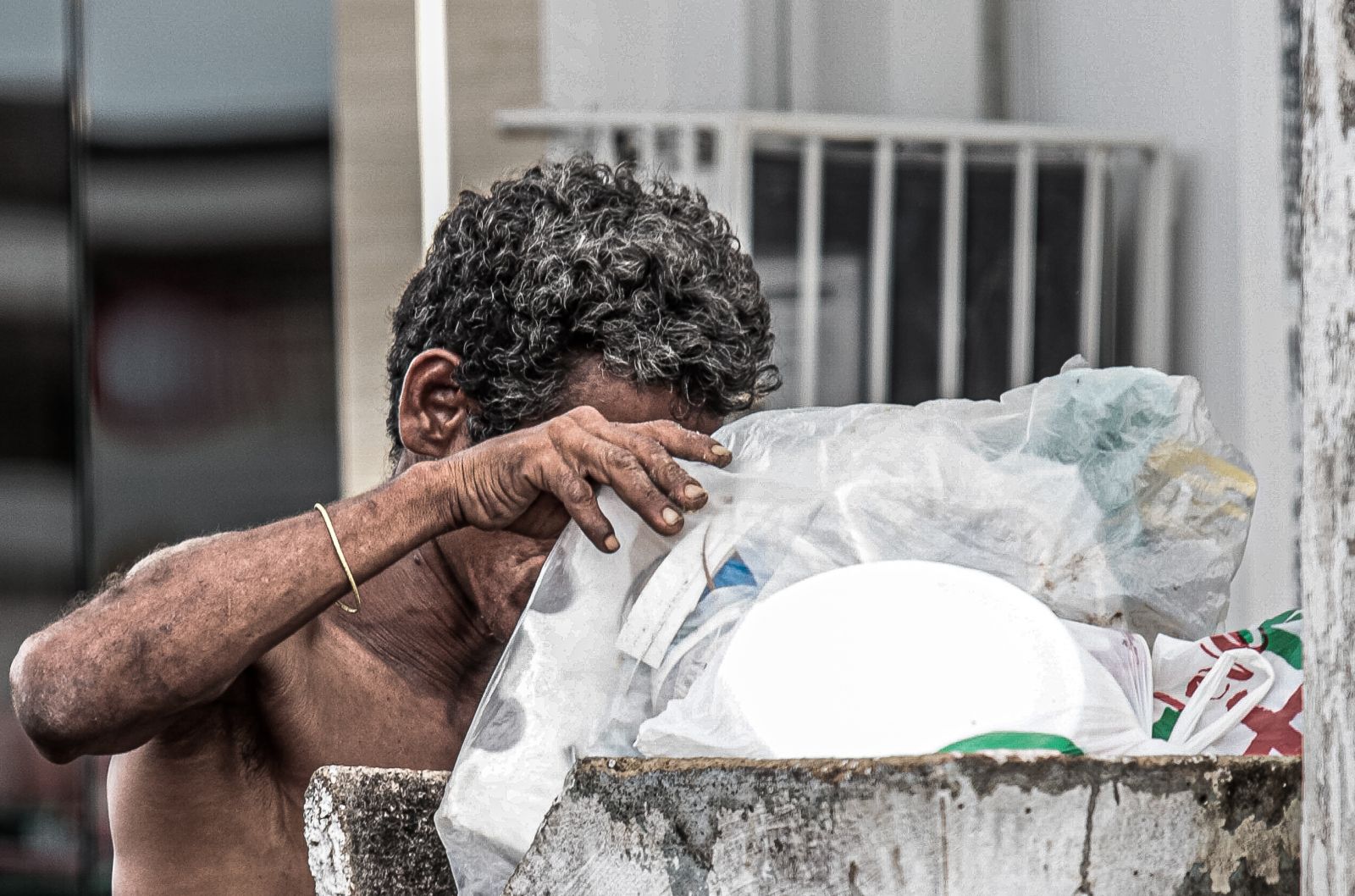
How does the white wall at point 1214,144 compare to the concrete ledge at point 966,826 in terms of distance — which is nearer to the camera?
the concrete ledge at point 966,826

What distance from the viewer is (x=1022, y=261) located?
314 centimetres

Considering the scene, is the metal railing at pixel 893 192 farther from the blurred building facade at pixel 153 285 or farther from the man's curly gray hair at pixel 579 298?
the man's curly gray hair at pixel 579 298

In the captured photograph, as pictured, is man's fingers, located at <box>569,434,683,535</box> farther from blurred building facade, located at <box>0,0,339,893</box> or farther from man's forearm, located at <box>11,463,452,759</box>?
blurred building facade, located at <box>0,0,339,893</box>

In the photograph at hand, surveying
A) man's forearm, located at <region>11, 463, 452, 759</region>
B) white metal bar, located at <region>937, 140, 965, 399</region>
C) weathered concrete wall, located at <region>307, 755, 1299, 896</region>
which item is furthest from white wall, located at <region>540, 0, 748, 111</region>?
weathered concrete wall, located at <region>307, 755, 1299, 896</region>

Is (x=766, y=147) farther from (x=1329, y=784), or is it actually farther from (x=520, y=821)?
(x=1329, y=784)

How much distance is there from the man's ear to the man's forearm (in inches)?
10.5

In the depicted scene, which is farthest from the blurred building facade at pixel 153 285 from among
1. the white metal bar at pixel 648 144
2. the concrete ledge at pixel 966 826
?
the concrete ledge at pixel 966 826

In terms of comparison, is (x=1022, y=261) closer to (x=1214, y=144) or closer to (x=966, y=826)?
(x=1214, y=144)

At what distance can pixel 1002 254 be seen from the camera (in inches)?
124

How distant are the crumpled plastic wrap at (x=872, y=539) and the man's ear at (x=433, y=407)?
1.24ft

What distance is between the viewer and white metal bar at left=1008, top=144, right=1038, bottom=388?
3133 millimetres

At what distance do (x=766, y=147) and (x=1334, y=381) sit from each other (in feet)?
7.60

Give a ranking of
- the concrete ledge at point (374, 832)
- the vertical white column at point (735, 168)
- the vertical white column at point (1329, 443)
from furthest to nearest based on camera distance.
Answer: the vertical white column at point (735, 168) → the concrete ledge at point (374, 832) → the vertical white column at point (1329, 443)

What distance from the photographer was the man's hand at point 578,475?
1203mm
